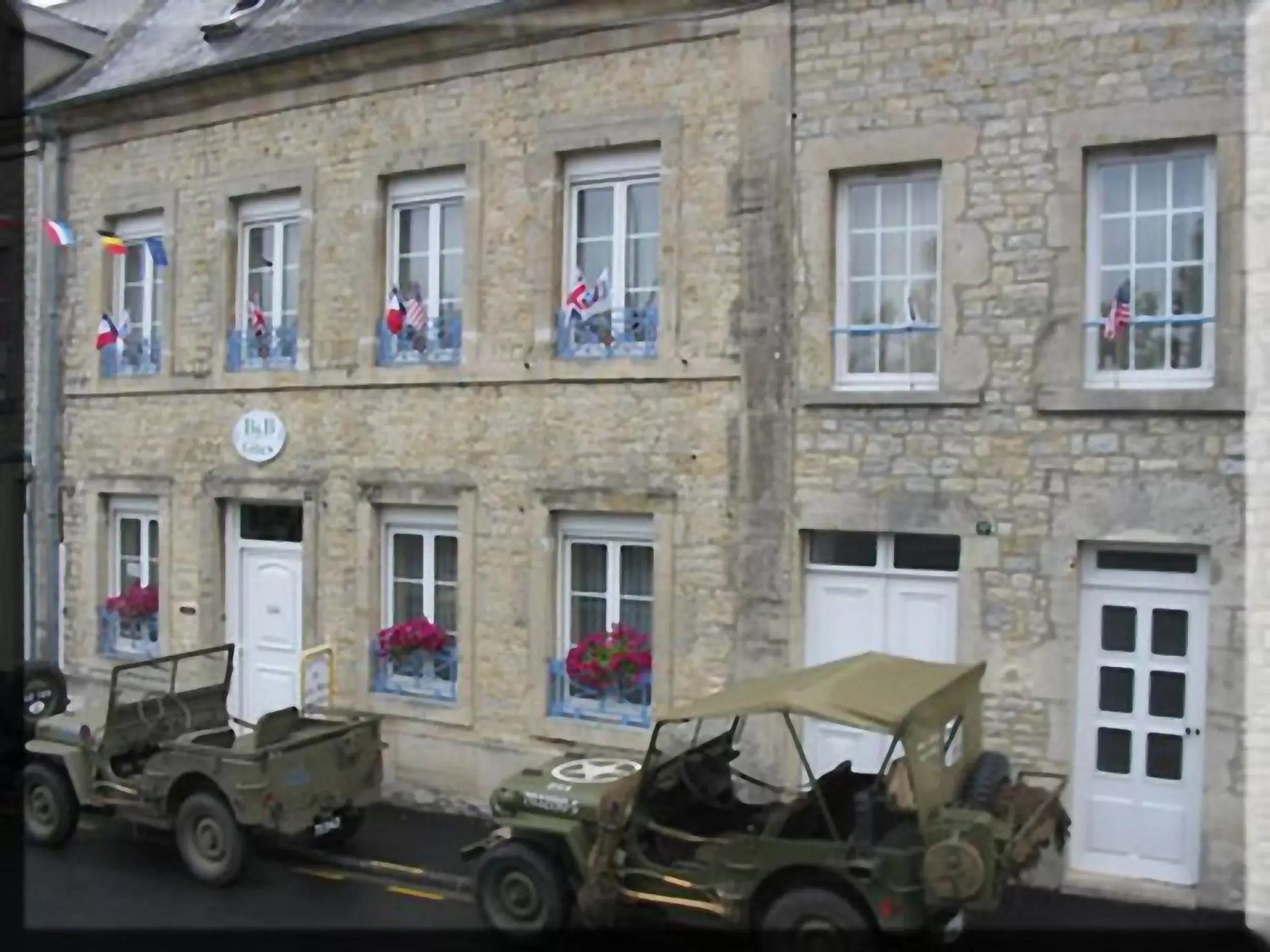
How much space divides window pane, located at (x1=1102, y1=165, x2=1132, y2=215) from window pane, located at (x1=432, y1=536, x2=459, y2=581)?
562cm

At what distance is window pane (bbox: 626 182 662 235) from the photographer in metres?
10.4

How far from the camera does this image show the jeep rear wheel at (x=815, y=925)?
6691 mm

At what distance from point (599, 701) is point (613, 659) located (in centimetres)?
44

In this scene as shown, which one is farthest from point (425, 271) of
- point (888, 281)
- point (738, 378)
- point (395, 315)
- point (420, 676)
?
point (888, 281)

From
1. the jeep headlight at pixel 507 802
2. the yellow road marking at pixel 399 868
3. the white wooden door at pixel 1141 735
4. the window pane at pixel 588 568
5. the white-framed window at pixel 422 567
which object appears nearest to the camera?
the jeep headlight at pixel 507 802

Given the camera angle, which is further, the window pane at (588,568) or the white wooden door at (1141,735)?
the window pane at (588,568)

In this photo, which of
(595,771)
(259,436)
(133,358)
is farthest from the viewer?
(133,358)

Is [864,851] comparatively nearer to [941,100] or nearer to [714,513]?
[714,513]

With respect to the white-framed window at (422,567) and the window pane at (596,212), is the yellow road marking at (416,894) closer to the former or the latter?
the white-framed window at (422,567)

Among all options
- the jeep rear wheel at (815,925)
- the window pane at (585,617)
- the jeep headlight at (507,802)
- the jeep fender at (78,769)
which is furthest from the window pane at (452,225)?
the jeep rear wheel at (815,925)

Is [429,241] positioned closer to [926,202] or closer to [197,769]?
[926,202]

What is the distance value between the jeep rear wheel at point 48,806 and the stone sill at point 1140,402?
7260 millimetres

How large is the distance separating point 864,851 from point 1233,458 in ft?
11.6

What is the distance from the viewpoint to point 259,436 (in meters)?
12.1
